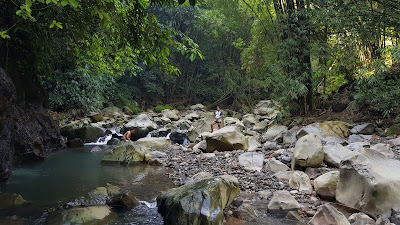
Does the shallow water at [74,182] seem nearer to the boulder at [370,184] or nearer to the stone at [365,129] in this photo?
the boulder at [370,184]

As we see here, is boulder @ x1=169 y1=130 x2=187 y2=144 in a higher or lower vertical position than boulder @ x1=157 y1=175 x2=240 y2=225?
Answer: lower

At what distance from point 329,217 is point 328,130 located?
5.26 meters

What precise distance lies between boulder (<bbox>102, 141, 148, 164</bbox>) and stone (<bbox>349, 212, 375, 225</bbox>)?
5.58 meters

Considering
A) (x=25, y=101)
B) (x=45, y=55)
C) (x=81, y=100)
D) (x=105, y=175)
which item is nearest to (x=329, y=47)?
(x=105, y=175)

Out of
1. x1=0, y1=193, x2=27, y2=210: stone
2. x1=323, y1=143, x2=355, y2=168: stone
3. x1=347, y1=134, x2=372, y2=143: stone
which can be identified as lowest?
x1=347, y1=134, x2=372, y2=143: stone

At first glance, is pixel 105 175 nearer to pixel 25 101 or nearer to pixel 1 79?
pixel 1 79

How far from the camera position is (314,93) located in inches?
405

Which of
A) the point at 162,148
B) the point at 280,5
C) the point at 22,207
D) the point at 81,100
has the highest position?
the point at 280,5

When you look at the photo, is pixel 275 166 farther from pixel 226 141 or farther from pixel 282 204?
pixel 226 141

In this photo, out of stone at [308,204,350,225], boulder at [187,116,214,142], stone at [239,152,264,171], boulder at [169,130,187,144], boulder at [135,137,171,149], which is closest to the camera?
stone at [308,204,350,225]

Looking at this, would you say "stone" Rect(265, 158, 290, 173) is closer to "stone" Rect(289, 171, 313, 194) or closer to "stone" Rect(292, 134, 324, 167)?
"stone" Rect(292, 134, 324, 167)

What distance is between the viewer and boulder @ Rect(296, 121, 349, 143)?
7.57m

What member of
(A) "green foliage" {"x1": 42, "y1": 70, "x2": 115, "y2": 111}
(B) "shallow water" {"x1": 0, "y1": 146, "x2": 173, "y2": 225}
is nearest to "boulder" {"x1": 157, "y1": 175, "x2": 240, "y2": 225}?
(B) "shallow water" {"x1": 0, "y1": 146, "x2": 173, "y2": 225}

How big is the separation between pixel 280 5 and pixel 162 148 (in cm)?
691
